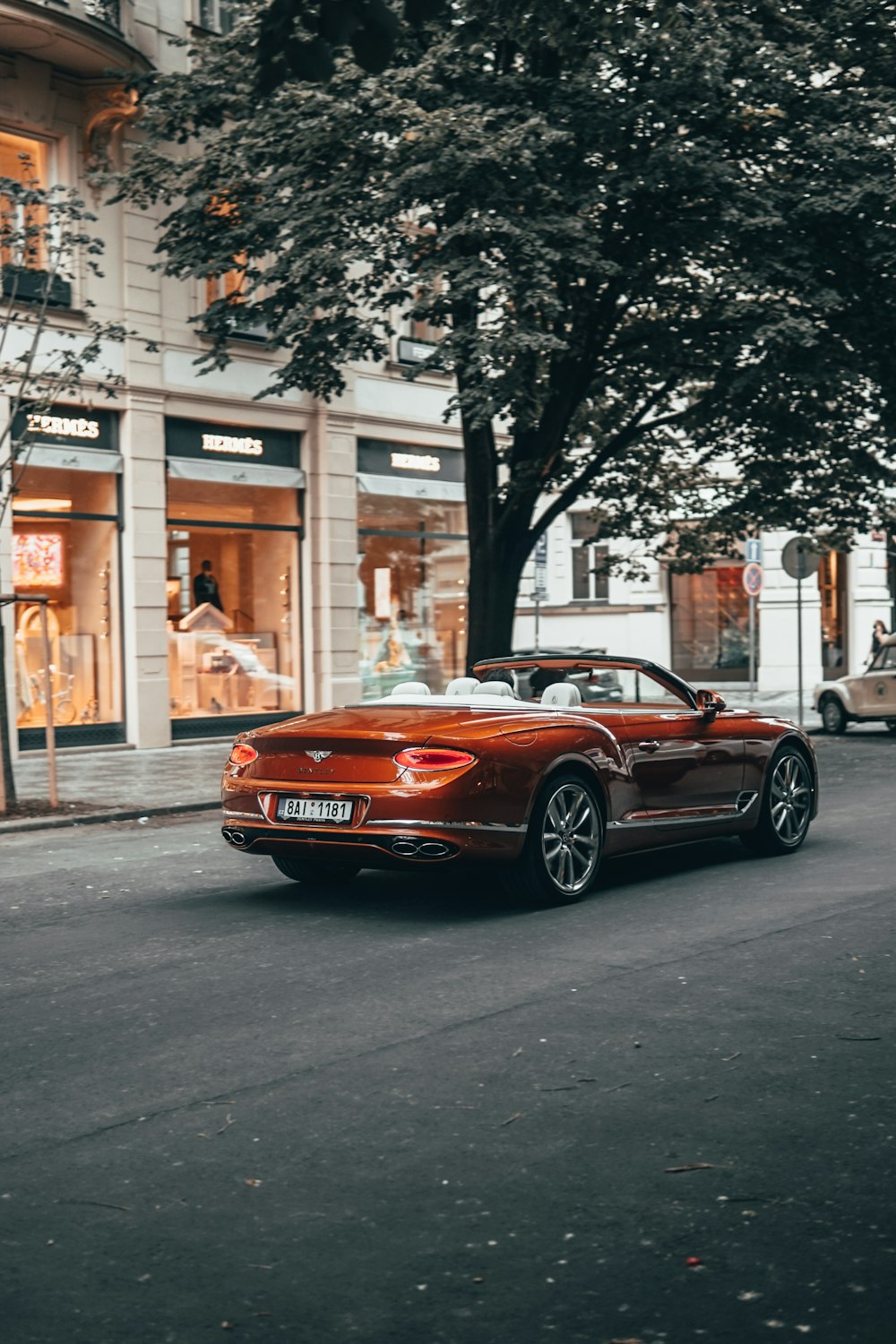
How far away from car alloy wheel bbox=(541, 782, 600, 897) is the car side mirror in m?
1.39

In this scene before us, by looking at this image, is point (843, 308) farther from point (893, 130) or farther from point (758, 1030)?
point (758, 1030)

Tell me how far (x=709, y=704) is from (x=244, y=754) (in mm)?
2853

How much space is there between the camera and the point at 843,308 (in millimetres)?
16922

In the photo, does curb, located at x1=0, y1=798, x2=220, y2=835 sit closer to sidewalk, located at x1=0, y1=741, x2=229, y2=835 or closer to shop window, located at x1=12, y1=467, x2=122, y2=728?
sidewalk, located at x1=0, y1=741, x2=229, y2=835

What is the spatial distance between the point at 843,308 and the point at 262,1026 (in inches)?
518

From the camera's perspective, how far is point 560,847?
8266 mm

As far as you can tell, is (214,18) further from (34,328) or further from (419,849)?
(419,849)

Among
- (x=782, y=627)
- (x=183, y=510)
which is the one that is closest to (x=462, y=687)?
(x=183, y=510)

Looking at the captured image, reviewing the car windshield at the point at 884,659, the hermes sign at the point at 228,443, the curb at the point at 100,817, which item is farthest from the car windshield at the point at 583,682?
the car windshield at the point at 884,659

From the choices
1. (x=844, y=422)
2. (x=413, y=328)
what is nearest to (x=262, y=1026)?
(x=844, y=422)

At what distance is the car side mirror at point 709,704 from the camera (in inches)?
378

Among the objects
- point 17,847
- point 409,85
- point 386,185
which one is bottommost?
point 17,847

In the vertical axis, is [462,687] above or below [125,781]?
above

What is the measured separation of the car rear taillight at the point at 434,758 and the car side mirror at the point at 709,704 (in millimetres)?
2277
